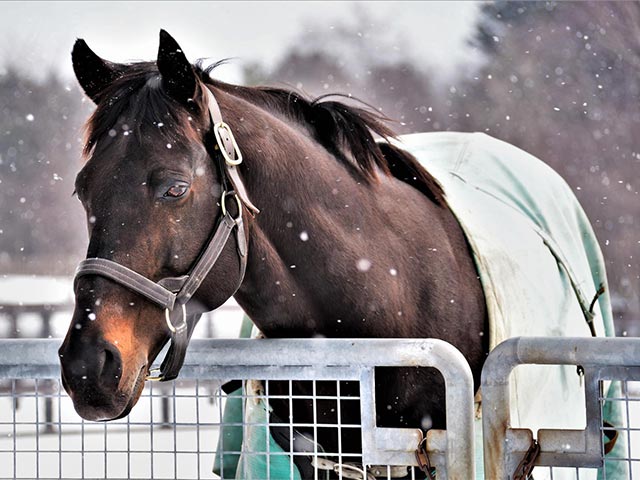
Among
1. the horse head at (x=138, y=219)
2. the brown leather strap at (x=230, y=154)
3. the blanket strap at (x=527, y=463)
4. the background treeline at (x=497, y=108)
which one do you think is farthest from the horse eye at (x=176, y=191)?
the background treeline at (x=497, y=108)

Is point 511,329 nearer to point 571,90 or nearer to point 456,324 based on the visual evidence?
point 456,324

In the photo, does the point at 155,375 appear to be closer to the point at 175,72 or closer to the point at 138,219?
the point at 138,219

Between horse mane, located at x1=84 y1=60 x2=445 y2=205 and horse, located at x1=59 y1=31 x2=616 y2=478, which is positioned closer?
horse, located at x1=59 y1=31 x2=616 y2=478

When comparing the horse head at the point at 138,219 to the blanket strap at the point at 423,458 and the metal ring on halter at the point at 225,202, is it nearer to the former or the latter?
the metal ring on halter at the point at 225,202

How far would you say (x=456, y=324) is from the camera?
1834 mm

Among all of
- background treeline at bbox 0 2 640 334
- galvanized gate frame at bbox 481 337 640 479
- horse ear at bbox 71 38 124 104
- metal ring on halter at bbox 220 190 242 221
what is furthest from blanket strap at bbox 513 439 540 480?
background treeline at bbox 0 2 640 334

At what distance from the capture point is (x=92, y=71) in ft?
5.43

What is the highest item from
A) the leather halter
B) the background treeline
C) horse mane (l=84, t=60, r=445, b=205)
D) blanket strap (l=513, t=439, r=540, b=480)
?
the background treeline

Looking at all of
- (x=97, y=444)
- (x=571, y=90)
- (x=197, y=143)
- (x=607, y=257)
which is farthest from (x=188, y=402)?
(x=571, y=90)

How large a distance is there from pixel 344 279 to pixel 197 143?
1.30 ft

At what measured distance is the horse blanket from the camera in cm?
196

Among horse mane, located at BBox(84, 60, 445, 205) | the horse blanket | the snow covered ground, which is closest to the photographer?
horse mane, located at BBox(84, 60, 445, 205)

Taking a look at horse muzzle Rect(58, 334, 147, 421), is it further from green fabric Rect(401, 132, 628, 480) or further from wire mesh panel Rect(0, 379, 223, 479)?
wire mesh panel Rect(0, 379, 223, 479)

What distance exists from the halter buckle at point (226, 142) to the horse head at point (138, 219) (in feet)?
0.08
